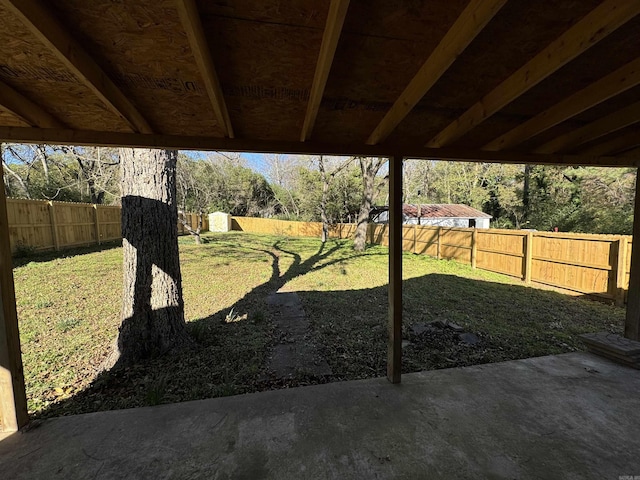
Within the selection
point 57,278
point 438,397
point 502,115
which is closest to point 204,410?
point 438,397

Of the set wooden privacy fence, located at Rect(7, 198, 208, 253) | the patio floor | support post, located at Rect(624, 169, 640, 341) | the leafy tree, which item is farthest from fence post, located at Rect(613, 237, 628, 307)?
the leafy tree

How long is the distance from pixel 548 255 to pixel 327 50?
310 inches

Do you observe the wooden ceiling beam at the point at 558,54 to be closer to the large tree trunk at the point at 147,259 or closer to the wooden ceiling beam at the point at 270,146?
the wooden ceiling beam at the point at 270,146

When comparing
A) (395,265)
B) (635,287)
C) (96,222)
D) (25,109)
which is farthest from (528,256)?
(96,222)

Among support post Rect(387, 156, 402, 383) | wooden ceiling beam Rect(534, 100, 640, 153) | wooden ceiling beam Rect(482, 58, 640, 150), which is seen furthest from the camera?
support post Rect(387, 156, 402, 383)

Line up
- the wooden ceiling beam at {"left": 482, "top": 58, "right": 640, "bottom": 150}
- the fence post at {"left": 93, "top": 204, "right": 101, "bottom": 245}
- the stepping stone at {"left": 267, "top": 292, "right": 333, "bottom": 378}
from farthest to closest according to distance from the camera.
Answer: the fence post at {"left": 93, "top": 204, "right": 101, "bottom": 245}, the stepping stone at {"left": 267, "top": 292, "right": 333, "bottom": 378}, the wooden ceiling beam at {"left": 482, "top": 58, "right": 640, "bottom": 150}

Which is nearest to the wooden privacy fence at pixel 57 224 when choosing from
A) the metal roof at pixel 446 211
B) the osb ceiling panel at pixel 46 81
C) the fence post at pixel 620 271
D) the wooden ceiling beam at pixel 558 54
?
the osb ceiling panel at pixel 46 81

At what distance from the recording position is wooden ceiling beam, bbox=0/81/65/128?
1688mm

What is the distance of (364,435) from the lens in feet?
6.77

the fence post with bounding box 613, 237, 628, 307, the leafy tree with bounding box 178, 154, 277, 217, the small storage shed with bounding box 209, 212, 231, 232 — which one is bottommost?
the fence post with bounding box 613, 237, 628, 307

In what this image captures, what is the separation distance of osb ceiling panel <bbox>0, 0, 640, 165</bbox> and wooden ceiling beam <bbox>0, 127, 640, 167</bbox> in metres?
0.02

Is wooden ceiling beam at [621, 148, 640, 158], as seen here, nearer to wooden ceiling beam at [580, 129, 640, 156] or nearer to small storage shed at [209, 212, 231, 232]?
wooden ceiling beam at [580, 129, 640, 156]

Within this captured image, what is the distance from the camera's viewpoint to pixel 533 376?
2869 mm

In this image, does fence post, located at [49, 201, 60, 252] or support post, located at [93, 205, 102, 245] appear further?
support post, located at [93, 205, 102, 245]
